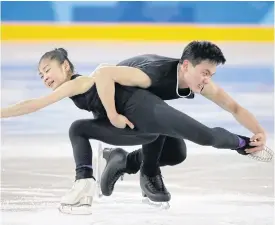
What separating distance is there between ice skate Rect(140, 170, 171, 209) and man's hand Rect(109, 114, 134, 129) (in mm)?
282

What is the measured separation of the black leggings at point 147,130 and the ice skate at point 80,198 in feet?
0.10

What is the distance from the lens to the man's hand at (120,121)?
2.12 m

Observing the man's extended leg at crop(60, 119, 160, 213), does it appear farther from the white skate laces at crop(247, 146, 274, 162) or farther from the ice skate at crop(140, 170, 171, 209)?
the white skate laces at crop(247, 146, 274, 162)

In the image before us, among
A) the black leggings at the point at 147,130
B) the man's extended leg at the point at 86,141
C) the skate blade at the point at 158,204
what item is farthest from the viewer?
the skate blade at the point at 158,204

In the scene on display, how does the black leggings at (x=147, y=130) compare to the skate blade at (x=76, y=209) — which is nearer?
the black leggings at (x=147, y=130)

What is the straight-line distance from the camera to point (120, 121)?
2.13m

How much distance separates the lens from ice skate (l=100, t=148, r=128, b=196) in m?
2.36

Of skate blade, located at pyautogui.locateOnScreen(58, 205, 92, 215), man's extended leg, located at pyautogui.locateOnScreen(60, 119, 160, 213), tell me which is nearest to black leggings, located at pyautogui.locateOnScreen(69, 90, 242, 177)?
man's extended leg, located at pyautogui.locateOnScreen(60, 119, 160, 213)

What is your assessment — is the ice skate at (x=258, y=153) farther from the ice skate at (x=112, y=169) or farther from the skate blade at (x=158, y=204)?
the ice skate at (x=112, y=169)

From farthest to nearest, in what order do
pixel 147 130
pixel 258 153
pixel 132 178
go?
pixel 132 178
pixel 258 153
pixel 147 130

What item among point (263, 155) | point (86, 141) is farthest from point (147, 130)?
point (263, 155)

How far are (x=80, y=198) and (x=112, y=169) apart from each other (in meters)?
0.23

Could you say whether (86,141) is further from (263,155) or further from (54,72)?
(263,155)

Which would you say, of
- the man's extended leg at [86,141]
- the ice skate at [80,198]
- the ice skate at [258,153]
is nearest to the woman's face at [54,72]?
the man's extended leg at [86,141]
